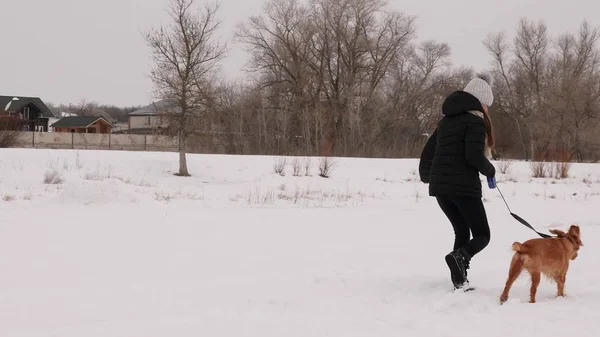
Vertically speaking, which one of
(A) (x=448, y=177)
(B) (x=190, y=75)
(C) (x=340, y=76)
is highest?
(C) (x=340, y=76)

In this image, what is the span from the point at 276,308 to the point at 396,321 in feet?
3.02

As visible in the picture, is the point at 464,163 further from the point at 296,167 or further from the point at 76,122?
the point at 76,122

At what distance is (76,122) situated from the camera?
249 feet

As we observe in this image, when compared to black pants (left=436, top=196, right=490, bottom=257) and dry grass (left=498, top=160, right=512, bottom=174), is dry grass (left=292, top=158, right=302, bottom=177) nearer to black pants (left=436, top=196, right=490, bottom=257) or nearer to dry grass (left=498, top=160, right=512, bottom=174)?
dry grass (left=498, top=160, right=512, bottom=174)

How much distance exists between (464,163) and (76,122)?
7960 cm

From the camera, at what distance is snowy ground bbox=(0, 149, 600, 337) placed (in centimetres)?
362

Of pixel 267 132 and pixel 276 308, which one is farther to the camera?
pixel 267 132

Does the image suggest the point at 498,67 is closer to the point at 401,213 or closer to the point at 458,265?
the point at 401,213

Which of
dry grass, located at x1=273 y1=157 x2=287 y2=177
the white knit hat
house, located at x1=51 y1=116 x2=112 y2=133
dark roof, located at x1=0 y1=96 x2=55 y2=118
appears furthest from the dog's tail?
house, located at x1=51 y1=116 x2=112 y2=133

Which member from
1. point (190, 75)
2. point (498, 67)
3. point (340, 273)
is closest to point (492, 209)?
point (340, 273)

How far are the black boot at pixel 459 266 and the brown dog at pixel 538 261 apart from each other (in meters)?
0.35

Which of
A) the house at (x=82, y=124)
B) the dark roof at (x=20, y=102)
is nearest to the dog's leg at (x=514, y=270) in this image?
the dark roof at (x=20, y=102)

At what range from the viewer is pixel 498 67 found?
167ft

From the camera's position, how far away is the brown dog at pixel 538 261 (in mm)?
4012
